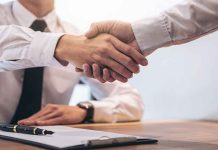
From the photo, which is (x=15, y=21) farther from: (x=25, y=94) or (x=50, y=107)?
(x=50, y=107)

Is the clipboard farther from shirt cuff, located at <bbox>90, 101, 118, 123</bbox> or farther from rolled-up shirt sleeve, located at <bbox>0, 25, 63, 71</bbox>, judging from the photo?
shirt cuff, located at <bbox>90, 101, 118, 123</bbox>

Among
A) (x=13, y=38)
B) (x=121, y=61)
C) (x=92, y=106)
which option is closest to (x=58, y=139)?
(x=121, y=61)

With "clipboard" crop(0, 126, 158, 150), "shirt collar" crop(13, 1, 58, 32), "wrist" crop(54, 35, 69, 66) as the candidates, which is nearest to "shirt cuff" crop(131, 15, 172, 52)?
"wrist" crop(54, 35, 69, 66)

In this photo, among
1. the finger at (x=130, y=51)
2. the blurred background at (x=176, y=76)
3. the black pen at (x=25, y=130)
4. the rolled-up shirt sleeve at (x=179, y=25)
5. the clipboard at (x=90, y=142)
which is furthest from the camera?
the blurred background at (x=176, y=76)

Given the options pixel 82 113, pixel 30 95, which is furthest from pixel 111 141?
pixel 30 95

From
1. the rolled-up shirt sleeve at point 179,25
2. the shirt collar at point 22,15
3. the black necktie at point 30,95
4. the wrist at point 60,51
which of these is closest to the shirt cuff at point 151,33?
the rolled-up shirt sleeve at point 179,25

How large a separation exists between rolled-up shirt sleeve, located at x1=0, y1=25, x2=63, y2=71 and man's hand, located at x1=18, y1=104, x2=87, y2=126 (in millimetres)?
184

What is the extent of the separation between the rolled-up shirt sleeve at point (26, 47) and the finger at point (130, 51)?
19 cm

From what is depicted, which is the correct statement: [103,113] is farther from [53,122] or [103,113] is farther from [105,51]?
[105,51]

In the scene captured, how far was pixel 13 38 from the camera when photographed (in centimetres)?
127

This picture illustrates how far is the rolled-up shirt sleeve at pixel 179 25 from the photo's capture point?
3.24 ft

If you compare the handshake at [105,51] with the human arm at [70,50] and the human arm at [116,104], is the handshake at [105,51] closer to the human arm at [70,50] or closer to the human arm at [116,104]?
the human arm at [70,50]

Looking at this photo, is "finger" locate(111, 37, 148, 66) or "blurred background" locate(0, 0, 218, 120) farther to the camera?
"blurred background" locate(0, 0, 218, 120)

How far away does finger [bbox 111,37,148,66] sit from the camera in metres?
1.16
